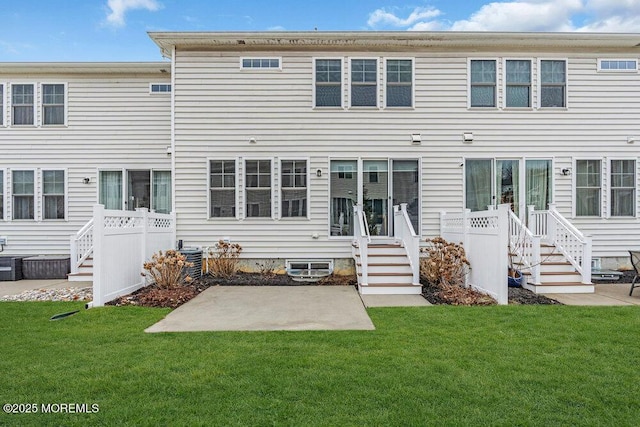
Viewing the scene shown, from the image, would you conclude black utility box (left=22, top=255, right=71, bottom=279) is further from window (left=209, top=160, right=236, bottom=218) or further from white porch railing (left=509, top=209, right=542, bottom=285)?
white porch railing (left=509, top=209, right=542, bottom=285)

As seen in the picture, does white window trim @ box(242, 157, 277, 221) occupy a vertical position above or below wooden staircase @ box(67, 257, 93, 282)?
above

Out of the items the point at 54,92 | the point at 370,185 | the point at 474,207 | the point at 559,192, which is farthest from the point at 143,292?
the point at 559,192

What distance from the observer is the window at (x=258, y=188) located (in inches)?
363

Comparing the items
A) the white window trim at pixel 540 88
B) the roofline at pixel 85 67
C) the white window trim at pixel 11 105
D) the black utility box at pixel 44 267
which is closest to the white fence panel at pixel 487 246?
the white window trim at pixel 540 88

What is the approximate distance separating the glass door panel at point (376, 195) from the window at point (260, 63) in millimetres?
3202

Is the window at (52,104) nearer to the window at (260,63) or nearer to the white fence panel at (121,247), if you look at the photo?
the white fence panel at (121,247)

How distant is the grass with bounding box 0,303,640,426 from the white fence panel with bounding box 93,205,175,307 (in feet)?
4.14

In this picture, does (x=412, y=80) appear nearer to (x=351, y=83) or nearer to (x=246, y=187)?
(x=351, y=83)

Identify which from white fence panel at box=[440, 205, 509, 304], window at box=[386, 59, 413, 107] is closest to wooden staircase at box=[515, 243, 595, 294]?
white fence panel at box=[440, 205, 509, 304]

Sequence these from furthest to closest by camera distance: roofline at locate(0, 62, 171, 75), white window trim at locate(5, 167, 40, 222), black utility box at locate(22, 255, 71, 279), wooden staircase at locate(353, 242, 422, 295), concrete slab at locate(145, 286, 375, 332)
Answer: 1. white window trim at locate(5, 167, 40, 222)
2. roofline at locate(0, 62, 171, 75)
3. black utility box at locate(22, 255, 71, 279)
4. wooden staircase at locate(353, 242, 422, 295)
5. concrete slab at locate(145, 286, 375, 332)

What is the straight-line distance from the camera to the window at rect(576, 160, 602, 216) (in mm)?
9250

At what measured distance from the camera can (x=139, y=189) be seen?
33.8 feet

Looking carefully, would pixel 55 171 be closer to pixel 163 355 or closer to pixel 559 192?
pixel 163 355

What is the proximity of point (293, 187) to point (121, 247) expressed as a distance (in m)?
3.98
